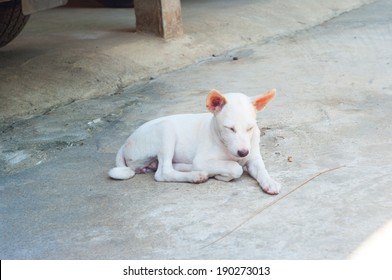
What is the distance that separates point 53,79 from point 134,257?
12.5ft

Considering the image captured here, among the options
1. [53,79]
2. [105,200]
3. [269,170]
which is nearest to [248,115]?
[269,170]

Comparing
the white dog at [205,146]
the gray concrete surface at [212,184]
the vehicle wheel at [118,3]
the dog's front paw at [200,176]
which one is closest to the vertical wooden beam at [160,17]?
the gray concrete surface at [212,184]

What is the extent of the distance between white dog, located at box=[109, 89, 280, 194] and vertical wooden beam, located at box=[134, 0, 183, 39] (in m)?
3.98

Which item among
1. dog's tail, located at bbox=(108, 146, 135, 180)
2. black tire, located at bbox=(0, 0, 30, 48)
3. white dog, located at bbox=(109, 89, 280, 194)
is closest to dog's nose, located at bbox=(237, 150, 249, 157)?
white dog, located at bbox=(109, 89, 280, 194)

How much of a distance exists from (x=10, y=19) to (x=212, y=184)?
4.15 m

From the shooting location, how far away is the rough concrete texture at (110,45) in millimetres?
6754

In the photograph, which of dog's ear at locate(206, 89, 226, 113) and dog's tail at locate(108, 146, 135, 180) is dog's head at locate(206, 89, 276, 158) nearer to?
dog's ear at locate(206, 89, 226, 113)

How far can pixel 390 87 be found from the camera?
638cm

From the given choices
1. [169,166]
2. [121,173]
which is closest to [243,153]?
[169,166]

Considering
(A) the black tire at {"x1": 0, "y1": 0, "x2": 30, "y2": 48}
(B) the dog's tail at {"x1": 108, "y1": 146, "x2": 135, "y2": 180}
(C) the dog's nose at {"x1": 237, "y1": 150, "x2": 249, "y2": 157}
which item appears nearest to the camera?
(C) the dog's nose at {"x1": 237, "y1": 150, "x2": 249, "y2": 157}

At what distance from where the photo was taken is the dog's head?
4.13 m

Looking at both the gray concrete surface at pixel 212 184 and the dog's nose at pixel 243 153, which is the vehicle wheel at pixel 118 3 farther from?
the dog's nose at pixel 243 153

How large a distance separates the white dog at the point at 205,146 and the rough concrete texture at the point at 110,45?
1987 millimetres

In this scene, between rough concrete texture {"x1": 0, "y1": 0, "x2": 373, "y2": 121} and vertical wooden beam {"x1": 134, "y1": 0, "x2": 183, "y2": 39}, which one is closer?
rough concrete texture {"x1": 0, "y1": 0, "x2": 373, "y2": 121}
